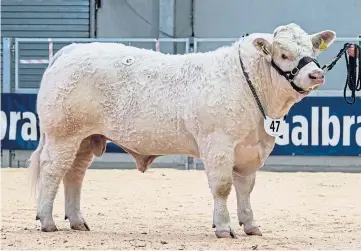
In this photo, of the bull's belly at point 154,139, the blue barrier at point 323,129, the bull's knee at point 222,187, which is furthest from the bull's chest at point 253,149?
the blue barrier at point 323,129

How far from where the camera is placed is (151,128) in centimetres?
885

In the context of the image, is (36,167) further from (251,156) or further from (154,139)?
(251,156)

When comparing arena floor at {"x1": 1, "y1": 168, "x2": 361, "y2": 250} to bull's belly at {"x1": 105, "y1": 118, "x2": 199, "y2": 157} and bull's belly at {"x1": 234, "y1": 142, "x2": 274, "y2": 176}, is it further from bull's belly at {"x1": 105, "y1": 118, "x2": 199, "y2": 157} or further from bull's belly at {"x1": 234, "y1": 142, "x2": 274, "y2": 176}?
bull's belly at {"x1": 105, "y1": 118, "x2": 199, "y2": 157}

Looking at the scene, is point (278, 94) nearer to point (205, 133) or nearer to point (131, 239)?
point (205, 133)

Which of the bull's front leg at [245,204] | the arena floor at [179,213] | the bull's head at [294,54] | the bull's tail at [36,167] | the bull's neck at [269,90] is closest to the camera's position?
the bull's head at [294,54]

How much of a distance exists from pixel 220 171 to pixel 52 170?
1706mm

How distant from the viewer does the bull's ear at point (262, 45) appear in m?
8.52

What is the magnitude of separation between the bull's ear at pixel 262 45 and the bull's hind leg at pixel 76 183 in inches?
74.7

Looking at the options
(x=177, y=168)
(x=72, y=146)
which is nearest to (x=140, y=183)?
(x=177, y=168)

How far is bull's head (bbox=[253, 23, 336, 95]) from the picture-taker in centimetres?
828

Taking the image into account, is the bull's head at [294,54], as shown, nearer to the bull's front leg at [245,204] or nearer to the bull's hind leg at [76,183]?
the bull's front leg at [245,204]

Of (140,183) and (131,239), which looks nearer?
(131,239)

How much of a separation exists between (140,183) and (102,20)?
8.17 metres

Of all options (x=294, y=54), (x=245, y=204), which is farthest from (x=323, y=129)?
(x=294, y=54)
